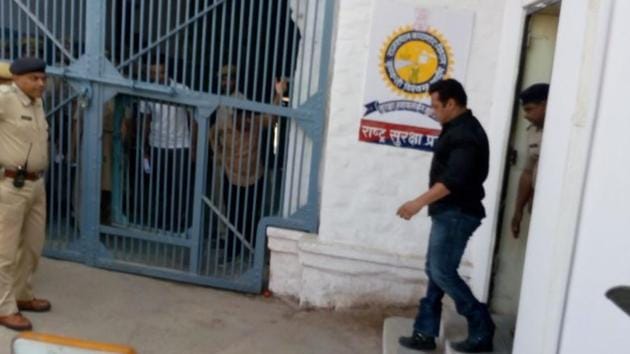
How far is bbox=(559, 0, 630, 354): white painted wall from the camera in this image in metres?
2.42

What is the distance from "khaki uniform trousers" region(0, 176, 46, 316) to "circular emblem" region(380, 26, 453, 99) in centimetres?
264

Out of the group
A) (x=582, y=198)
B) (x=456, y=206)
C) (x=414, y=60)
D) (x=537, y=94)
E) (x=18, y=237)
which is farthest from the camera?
(x=414, y=60)

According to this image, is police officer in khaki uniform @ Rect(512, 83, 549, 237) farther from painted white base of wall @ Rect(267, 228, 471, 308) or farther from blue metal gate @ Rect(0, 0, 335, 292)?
blue metal gate @ Rect(0, 0, 335, 292)

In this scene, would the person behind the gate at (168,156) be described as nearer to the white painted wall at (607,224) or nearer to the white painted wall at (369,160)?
the white painted wall at (369,160)

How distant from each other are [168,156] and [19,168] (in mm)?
1427

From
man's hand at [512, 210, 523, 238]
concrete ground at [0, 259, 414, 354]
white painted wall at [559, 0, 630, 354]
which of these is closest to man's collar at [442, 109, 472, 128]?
man's hand at [512, 210, 523, 238]

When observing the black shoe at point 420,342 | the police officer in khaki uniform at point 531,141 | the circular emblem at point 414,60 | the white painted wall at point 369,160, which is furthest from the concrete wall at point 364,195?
the black shoe at point 420,342

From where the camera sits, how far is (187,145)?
5465mm

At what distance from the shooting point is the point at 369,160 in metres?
5.15

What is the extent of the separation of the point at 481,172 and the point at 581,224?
3.73 ft

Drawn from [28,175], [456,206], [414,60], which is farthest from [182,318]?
[414,60]

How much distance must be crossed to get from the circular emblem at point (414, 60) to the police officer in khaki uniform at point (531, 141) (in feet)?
2.84

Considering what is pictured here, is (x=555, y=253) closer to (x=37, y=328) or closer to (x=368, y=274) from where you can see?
(x=368, y=274)

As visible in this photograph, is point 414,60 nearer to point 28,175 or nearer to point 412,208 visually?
point 412,208
